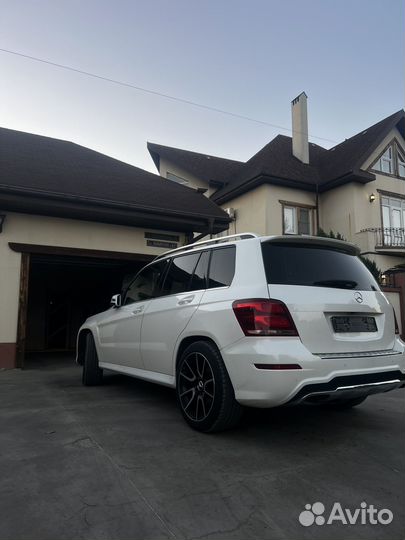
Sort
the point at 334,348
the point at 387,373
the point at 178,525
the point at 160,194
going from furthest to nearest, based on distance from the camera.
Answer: the point at 160,194 → the point at 387,373 → the point at 334,348 → the point at 178,525

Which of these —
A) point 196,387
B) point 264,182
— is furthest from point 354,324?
point 264,182

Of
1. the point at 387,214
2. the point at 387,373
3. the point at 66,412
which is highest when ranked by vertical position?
the point at 387,214

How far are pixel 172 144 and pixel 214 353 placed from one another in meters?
21.5

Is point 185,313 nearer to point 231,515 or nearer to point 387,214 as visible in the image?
point 231,515

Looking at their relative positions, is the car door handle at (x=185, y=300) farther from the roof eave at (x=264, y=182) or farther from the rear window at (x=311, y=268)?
the roof eave at (x=264, y=182)

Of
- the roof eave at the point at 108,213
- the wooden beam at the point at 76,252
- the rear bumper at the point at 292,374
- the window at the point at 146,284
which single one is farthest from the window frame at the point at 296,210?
the rear bumper at the point at 292,374

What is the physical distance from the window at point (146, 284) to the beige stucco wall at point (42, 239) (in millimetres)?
3491

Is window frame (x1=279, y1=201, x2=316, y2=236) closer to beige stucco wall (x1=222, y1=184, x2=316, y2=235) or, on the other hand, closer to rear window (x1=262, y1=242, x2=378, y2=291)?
beige stucco wall (x1=222, y1=184, x2=316, y2=235)

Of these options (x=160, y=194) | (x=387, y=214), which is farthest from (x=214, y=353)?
(x=387, y=214)

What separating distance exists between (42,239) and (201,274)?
5.26 meters

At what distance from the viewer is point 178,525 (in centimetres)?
196

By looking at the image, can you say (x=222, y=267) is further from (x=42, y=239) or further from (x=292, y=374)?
(x=42, y=239)

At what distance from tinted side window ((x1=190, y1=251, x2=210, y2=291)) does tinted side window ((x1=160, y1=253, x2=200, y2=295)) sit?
8 cm

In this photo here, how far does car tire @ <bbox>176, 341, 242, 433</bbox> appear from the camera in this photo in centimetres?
308
